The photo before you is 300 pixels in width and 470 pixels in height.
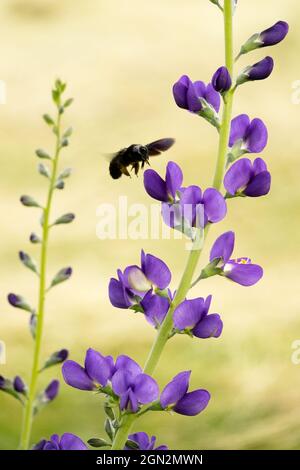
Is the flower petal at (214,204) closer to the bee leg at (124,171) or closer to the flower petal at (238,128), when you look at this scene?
the flower petal at (238,128)

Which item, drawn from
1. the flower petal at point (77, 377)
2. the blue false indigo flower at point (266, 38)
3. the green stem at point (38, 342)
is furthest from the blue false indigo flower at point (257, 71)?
the green stem at point (38, 342)

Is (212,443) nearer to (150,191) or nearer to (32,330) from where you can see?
(32,330)

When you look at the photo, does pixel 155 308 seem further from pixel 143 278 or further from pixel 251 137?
pixel 251 137

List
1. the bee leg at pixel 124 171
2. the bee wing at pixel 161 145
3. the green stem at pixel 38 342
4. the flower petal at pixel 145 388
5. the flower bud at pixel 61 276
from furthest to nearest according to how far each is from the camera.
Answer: the flower bud at pixel 61 276 < the green stem at pixel 38 342 < the bee leg at pixel 124 171 < the bee wing at pixel 161 145 < the flower petal at pixel 145 388

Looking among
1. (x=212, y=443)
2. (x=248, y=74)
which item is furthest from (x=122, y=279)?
(x=212, y=443)

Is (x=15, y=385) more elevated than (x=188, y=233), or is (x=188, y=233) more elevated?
(x=15, y=385)

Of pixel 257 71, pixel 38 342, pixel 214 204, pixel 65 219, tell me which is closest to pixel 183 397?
pixel 214 204

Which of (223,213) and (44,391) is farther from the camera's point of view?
(44,391)
